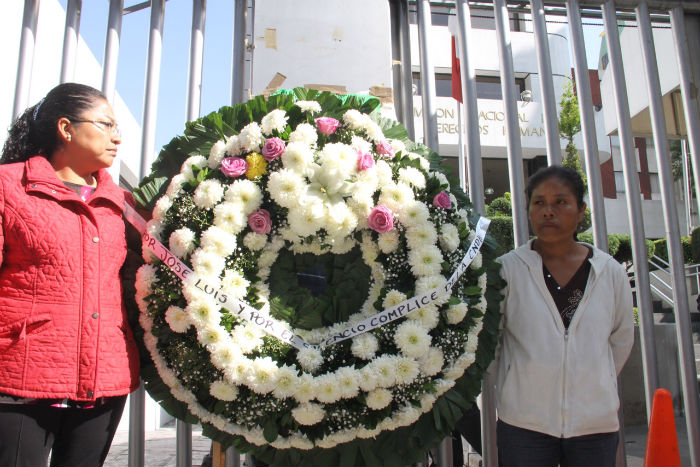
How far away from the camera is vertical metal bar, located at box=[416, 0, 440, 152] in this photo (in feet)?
10.6

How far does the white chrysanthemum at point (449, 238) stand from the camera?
2.28 m

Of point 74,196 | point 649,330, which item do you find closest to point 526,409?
point 649,330

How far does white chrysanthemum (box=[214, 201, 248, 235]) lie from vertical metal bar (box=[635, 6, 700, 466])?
2.50 m

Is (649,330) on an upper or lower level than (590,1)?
lower

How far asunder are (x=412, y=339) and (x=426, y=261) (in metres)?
0.32

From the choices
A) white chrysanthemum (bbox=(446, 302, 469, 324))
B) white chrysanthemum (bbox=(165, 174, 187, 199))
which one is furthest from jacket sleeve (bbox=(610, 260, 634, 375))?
white chrysanthemum (bbox=(165, 174, 187, 199))

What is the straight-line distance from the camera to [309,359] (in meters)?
2.06

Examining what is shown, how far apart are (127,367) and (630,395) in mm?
6373

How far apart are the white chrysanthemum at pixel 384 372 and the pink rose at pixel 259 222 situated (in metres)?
0.67

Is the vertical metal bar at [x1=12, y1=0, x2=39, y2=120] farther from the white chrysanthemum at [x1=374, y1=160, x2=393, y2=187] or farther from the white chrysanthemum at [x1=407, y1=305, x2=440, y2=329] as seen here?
the white chrysanthemum at [x1=407, y1=305, x2=440, y2=329]

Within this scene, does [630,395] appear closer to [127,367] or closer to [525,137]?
[127,367]

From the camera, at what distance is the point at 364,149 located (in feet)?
7.58

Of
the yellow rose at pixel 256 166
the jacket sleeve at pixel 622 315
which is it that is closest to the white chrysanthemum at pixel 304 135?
the yellow rose at pixel 256 166

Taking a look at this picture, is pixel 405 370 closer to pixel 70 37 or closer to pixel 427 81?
pixel 427 81
